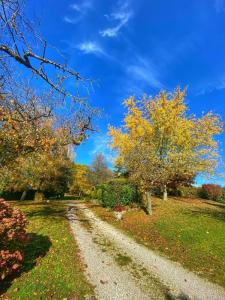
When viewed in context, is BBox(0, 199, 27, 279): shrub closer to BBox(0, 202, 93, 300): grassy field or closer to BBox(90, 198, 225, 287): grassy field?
BBox(0, 202, 93, 300): grassy field

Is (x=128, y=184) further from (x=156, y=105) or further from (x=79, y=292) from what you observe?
(x=79, y=292)

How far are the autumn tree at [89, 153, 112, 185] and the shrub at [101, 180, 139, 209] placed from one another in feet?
71.8

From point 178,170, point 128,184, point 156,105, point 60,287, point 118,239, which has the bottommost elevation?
point 60,287

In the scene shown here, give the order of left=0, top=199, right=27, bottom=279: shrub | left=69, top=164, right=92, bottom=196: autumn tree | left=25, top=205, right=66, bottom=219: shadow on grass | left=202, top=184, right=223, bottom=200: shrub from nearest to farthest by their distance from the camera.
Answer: left=0, top=199, right=27, bottom=279: shrub < left=25, top=205, right=66, bottom=219: shadow on grass < left=202, top=184, right=223, bottom=200: shrub < left=69, top=164, right=92, bottom=196: autumn tree

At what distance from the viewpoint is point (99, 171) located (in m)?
48.0

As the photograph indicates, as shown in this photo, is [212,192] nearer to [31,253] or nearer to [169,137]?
[169,137]

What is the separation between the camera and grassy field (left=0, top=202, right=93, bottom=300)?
636 centimetres

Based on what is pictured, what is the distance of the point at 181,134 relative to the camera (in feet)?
69.2

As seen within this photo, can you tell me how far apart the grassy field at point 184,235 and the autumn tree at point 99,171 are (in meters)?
25.6

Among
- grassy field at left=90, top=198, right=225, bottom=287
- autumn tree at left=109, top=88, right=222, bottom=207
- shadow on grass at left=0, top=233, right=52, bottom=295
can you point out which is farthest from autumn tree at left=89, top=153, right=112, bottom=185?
shadow on grass at left=0, top=233, right=52, bottom=295

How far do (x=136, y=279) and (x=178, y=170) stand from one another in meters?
15.4

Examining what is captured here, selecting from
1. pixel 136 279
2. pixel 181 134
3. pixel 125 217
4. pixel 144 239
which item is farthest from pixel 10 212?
pixel 181 134

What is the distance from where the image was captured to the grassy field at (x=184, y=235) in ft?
28.7

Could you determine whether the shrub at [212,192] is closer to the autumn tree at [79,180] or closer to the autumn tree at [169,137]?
the autumn tree at [169,137]
